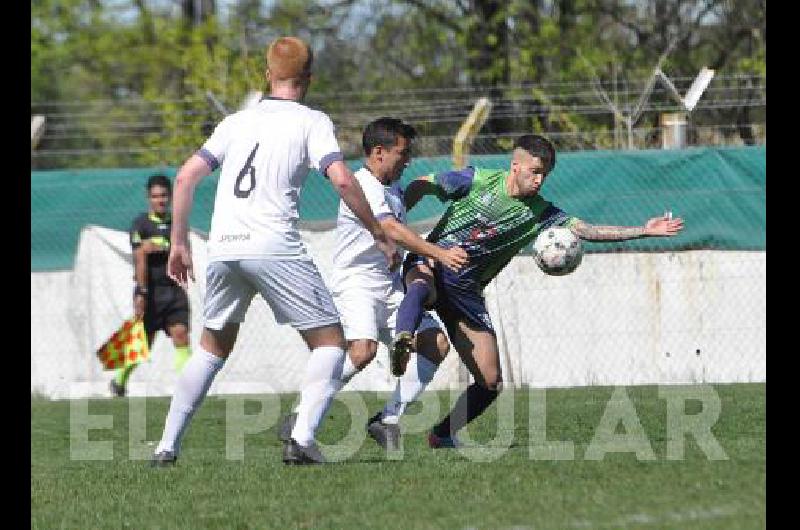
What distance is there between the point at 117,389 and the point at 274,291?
8.43 meters

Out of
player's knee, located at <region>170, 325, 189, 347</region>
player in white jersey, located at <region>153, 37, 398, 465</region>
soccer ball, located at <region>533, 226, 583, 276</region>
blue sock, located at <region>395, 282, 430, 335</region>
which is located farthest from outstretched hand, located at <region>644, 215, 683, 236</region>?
player's knee, located at <region>170, 325, 189, 347</region>

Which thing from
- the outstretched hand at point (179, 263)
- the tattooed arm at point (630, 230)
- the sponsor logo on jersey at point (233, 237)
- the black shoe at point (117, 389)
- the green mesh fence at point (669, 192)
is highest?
the green mesh fence at point (669, 192)

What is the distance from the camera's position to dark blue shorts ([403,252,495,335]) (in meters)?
9.83

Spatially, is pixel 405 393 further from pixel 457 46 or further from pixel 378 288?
pixel 457 46

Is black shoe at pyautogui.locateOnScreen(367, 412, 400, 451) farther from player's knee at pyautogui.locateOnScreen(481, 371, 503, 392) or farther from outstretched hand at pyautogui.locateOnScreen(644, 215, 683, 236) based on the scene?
outstretched hand at pyautogui.locateOnScreen(644, 215, 683, 236)

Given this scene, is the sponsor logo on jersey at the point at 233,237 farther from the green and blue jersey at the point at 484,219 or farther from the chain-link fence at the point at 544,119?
the chain-link fence at the point at 544,119

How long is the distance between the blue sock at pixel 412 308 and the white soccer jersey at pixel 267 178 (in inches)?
47.5

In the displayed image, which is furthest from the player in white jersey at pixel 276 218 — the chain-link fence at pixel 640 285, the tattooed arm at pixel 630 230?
the chain-link fence at pixel 640 285

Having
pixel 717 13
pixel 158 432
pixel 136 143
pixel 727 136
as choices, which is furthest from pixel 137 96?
pixel 158 432

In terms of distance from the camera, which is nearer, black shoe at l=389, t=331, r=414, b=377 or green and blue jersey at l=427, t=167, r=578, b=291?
black shoe at l=389, t=331, r=414, b=377

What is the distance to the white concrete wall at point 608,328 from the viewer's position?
1596cm

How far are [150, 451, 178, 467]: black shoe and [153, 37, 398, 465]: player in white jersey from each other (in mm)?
650

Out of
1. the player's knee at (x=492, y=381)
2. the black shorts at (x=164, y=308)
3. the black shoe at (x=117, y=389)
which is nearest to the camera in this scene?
the player's knee at (x=492, y=381)
